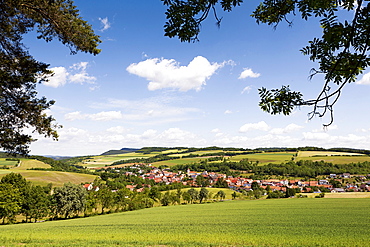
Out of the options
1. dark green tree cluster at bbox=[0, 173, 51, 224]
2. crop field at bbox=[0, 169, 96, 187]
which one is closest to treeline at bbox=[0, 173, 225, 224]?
dark green tree cluster at bbox=[0, 173, 51, 224]

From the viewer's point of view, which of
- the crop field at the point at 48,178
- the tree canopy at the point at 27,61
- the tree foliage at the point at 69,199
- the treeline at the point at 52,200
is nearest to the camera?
the tree canopy at the point at 27,61

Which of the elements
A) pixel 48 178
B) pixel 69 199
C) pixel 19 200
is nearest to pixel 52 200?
pixel 69 199

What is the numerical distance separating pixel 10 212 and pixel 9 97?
45.0 metres

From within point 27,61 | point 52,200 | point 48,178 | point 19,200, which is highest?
point 27,61

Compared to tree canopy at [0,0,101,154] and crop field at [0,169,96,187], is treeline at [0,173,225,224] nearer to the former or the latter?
crop field at [0,169,96,187]

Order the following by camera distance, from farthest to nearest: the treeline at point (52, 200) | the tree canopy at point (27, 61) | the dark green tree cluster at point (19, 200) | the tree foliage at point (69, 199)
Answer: the tree foliage at point (69, 199) < the treeline at point (52, 200) < the dark green tree cluster at point (19, 200) < the tree canopy at point (27, 61)

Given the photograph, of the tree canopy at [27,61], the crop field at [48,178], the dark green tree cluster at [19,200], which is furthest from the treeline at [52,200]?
the tree canopy at [27,61]

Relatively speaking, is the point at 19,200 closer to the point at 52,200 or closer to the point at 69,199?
the point at 52,200

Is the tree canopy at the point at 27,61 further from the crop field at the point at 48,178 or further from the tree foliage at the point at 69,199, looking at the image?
the crop field at the point at 48,178

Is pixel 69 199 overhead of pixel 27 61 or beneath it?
beneath

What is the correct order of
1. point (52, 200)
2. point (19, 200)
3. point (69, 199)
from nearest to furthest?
point (19, 200)
point (69, 199)
point (52, 200)

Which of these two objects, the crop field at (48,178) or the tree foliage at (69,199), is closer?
the tree foliage at (69,199)

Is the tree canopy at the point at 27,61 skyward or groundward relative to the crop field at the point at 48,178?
skyward

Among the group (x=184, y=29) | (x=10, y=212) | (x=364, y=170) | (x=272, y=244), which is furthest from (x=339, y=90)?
(x=364, y=170)
